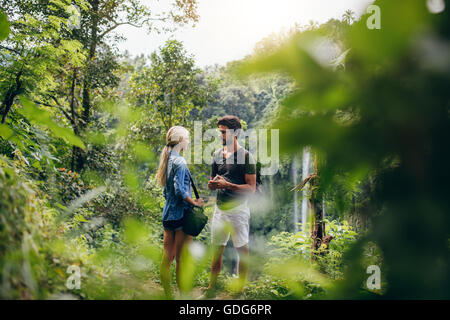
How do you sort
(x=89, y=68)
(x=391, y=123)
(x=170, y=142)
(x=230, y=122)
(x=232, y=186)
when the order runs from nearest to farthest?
(x=391, y=123) < (x=170, y=142) < (x=232, y=186) < (x=230, y=122) < (x=89, y=68)

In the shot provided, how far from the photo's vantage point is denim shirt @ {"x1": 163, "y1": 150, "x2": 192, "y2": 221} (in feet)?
7.71

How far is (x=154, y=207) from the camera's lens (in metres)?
0.73

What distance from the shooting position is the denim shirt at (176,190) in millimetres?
2350

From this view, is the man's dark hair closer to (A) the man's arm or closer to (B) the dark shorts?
(A) the man's arm

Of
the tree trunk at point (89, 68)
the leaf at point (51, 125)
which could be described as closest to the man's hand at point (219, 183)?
the leaf at point (51, 125)

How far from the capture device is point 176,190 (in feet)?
7.65

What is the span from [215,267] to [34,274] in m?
2.03
